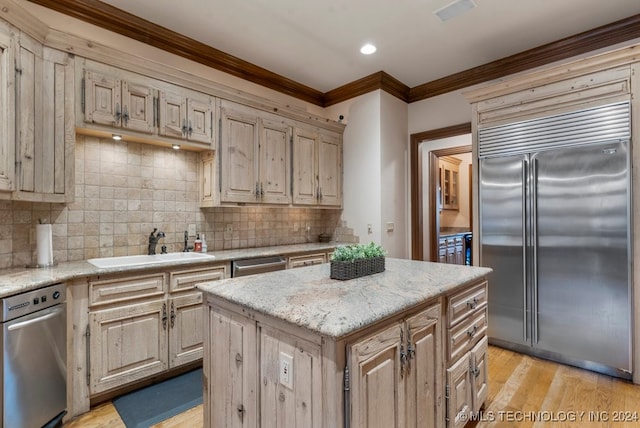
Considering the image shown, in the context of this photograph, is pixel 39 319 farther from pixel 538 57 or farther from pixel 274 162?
pixel 538 57

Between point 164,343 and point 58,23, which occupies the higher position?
point 58,23

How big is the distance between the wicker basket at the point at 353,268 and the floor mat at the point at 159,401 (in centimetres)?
141

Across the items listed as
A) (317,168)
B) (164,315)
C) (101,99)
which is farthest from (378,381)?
(317,168)

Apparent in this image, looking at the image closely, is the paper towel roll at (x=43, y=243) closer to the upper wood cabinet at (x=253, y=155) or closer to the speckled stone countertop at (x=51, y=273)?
the speckled stone countertop at (x=51, y=273)

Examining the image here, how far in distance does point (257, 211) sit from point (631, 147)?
134 inches

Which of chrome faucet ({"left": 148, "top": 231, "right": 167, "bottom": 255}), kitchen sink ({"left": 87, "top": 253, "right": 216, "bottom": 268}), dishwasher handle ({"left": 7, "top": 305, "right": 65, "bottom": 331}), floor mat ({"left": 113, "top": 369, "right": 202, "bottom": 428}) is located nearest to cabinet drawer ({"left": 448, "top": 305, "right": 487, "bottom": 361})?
floor mat ({"left": 113, "top": 369, "right": 202, "bottom": 428})

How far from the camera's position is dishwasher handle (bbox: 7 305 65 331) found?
1.74 meters

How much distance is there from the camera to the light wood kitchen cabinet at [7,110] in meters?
1.94

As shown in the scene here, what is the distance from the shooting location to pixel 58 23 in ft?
8.16

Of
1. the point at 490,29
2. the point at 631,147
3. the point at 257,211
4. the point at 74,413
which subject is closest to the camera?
the point at 74,413

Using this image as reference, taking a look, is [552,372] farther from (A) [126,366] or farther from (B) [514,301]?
(A) [126,366]

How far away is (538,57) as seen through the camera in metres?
3.25

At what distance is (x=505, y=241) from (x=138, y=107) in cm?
339

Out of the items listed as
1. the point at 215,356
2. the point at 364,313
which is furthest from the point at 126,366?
the point at 364,313
